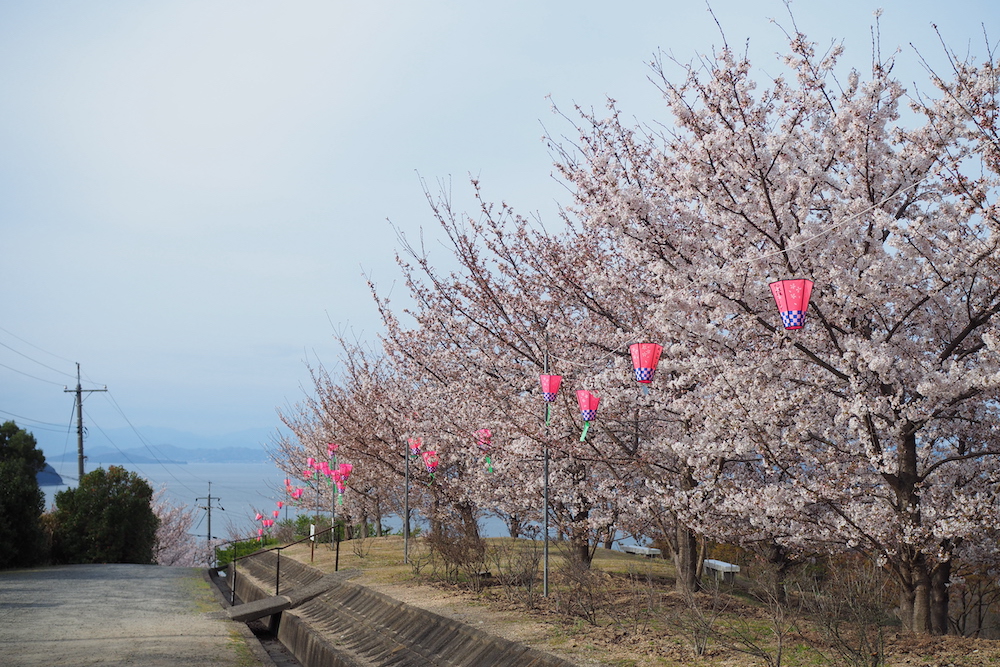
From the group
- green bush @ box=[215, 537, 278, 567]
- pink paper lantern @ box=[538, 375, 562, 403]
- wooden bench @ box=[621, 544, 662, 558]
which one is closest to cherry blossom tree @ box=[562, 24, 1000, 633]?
pink paper lantern @ box=[538, 375, 562, 403]

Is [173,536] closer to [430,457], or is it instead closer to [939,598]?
[430,457]

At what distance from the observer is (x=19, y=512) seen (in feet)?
80.0

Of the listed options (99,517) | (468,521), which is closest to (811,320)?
(468,521)

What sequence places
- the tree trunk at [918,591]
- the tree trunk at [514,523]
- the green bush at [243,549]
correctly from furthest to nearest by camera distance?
the green bush at [243,549] < the tree trunk at [514,523] < the tree trunk at [918,591]

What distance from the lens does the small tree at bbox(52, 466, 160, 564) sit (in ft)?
93.1

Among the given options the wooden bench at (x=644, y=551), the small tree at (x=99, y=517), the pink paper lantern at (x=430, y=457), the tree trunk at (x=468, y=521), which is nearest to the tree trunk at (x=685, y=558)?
the tree trunk at (x=468, y=521)

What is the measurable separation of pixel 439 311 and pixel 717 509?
6.80 meters

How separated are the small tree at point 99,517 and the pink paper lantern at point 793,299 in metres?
28.3

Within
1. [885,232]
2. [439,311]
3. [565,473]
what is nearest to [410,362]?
[439,311]

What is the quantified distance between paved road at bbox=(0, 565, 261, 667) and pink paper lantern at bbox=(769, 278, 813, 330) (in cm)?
894

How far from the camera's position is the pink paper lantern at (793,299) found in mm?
6953

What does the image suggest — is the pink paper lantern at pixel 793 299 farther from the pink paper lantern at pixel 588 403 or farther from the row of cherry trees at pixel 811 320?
the pink paper lantern at pixel 588 403

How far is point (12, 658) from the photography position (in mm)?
10930

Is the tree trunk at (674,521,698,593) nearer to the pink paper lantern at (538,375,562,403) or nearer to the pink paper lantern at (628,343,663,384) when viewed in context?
the pink paper lantern at (538,375,562,403)
